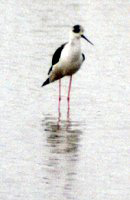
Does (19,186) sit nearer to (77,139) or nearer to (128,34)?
(77,139)

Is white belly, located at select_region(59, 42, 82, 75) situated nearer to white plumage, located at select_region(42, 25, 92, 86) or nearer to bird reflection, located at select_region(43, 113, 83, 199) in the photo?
white plumage, located at select_region(42, 25, 92, 86)

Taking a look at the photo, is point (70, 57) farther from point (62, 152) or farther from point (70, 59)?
point (62, 152)

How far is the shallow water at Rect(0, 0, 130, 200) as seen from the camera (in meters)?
10.4

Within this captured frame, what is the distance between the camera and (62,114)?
14.3 metres

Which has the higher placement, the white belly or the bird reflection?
the bird reflection

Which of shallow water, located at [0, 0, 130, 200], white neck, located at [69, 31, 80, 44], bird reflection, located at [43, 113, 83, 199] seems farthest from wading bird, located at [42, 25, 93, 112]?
bird reflection, located at [43, 113, 83, 199]

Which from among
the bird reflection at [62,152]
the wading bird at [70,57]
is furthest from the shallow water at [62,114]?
the wading bird at [70,57]

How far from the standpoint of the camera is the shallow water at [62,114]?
34.0ft

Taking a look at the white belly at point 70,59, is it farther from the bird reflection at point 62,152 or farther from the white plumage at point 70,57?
the bird reflection at point 62,152

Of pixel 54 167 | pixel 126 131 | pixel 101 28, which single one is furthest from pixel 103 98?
pixel 101 28

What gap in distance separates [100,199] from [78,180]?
79 centimetres

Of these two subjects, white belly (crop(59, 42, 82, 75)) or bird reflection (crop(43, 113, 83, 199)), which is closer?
bird reflection (crop(43, 113, 83, 199))

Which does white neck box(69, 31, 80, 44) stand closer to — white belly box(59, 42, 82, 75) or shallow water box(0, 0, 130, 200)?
white belly box(59, 42, 82, 75)

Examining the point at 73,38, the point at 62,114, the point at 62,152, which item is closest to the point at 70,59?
the point at 73,38
